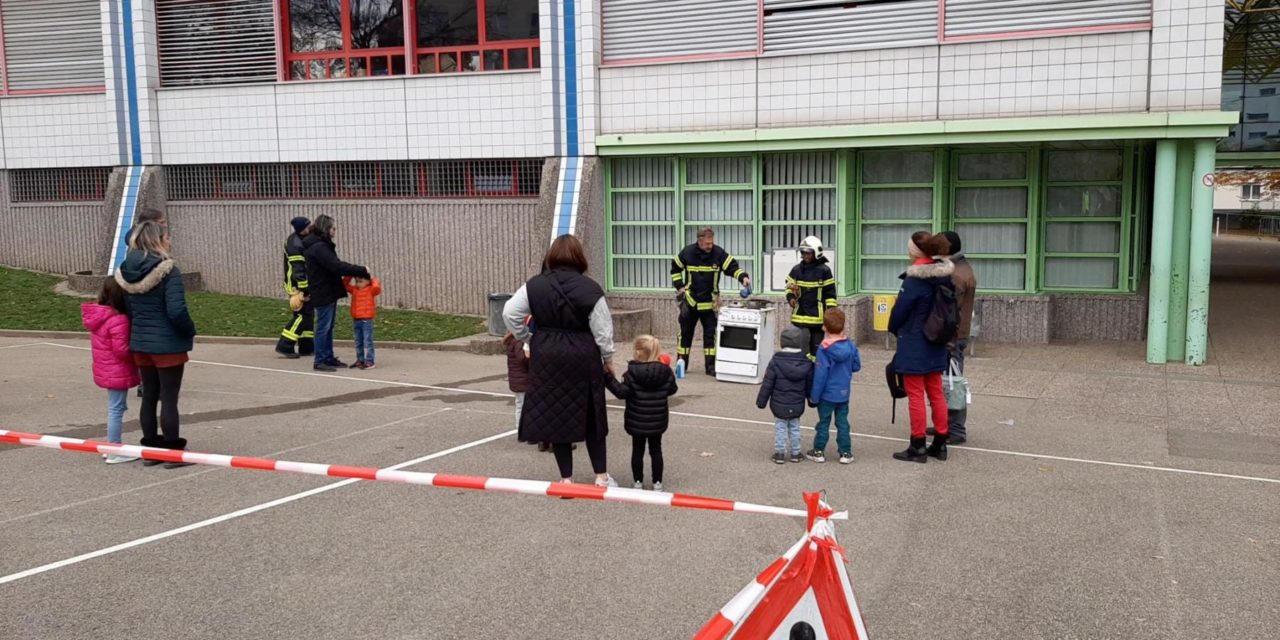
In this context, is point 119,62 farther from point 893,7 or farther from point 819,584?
point 819,584

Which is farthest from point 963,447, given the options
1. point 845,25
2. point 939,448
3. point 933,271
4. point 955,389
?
point 845,25

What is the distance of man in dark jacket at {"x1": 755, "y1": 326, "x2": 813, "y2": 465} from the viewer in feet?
26.7

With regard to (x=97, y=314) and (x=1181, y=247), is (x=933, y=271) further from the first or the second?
(x=1181, y=247)

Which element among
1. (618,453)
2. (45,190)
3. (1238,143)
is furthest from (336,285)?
(1238,143)

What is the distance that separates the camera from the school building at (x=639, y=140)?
13797 mm

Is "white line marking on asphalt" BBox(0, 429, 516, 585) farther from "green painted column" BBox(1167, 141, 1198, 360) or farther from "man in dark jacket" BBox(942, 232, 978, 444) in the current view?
"green painted column" BBox(1167, 141, 1198, 360)

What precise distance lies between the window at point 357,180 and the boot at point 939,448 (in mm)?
10004

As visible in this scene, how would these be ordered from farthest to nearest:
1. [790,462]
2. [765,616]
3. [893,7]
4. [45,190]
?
[45,190]
[893,7]
[790,462]
[765,616]

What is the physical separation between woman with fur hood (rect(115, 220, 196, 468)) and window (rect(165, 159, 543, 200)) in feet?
31.1

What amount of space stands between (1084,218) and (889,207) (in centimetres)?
264

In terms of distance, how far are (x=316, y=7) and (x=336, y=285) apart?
775 centimetres

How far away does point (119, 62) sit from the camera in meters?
18.9

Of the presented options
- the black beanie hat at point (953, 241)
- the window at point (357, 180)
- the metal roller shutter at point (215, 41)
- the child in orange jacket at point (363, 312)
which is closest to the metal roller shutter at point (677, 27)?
the window at point (357, 180)

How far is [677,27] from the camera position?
15922mm
